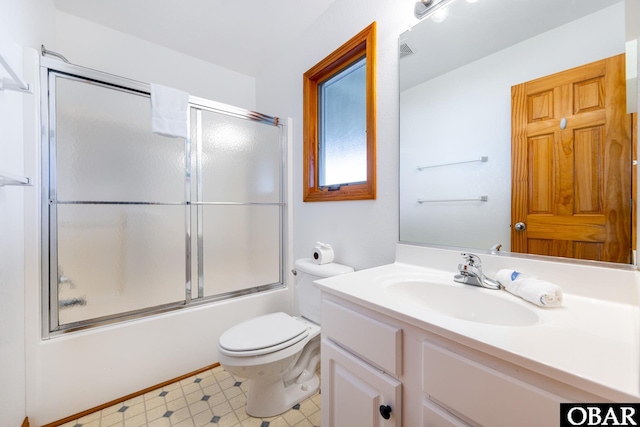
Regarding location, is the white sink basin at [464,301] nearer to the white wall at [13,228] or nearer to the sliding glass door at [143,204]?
the sliding glass door at [143,204]

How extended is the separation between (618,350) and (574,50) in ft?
2.96

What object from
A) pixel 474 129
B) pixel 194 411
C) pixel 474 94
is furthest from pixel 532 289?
pixel 194 411

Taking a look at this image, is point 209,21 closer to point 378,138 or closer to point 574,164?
point 378,138

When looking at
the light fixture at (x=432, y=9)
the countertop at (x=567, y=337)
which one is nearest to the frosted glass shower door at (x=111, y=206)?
the countertop at (x=567, y=337)

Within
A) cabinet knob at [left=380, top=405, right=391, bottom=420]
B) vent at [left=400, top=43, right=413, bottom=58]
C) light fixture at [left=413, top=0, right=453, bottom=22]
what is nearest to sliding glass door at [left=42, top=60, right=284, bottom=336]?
vent at [left=400, top=43, right=413, bottom=58]

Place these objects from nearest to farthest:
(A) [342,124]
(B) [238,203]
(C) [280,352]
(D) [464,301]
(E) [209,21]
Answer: (D) [464,301], (C) [280,352], (A) [342,124], (E) [209,21], (B) [238,203]

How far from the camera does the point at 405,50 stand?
125 centimetres

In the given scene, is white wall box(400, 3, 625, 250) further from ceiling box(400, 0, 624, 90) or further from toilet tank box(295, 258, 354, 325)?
toilet tank box(295, 258, 354, 325)

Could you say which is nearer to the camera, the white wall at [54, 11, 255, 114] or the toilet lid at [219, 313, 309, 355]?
the toilet lid at [219, 313, 309, 355]

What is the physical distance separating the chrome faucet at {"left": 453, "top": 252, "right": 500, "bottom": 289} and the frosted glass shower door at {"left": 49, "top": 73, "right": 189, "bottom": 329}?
5.38ft

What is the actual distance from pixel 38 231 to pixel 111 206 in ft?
1.02

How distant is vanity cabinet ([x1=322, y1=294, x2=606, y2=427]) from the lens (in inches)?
18.6

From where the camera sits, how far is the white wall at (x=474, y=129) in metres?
0.83

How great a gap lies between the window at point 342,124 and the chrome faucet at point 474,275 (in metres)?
0.59
